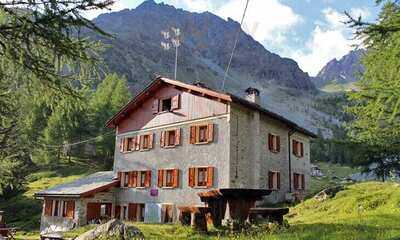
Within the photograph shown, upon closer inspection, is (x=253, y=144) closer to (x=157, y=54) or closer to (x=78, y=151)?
(x=78, y=151)

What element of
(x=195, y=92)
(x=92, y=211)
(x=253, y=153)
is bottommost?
(x=92, y=211)

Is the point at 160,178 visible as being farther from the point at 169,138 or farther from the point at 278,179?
the point at 278,179

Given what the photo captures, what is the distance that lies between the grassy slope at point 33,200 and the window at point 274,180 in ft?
54.5

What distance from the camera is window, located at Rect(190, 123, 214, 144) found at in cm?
2588

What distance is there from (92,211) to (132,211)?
9.71 feet

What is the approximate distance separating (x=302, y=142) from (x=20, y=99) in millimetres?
26779

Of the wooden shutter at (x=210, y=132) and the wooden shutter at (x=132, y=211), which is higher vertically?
the wooden shutter at (x=210, y=132)

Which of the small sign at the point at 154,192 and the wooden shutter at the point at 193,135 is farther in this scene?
the small sign at the point at 154,192

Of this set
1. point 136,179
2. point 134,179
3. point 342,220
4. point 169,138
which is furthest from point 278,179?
point 342,220

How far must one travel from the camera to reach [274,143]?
28469 millimetres

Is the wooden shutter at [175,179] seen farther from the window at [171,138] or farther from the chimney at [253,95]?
the chimney at [253,95]

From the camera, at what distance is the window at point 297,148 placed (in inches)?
1236

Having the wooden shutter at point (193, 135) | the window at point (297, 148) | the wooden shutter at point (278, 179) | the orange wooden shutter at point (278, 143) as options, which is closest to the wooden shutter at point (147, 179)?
the wooden shutter at point (193, 135)

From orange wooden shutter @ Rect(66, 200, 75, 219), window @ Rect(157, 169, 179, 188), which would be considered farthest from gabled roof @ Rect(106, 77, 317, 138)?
orange wooden shutter @ Rect(66, 200, 75, 219)
